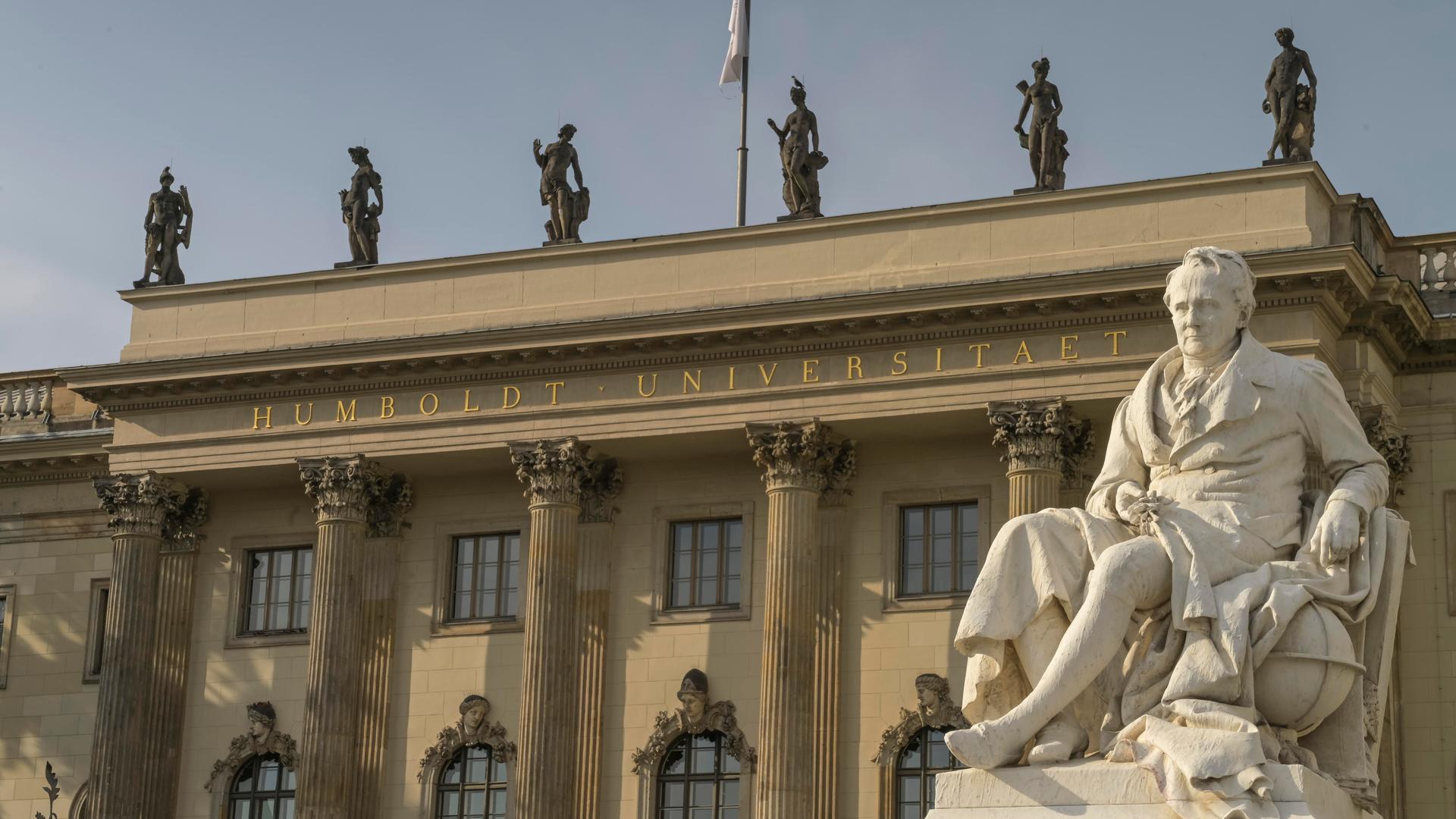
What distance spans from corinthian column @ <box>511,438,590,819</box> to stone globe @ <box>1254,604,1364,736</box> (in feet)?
84.5

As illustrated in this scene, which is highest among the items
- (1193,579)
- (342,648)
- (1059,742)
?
(342,648)

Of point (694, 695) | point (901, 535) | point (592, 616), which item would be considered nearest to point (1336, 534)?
point (901, 535)

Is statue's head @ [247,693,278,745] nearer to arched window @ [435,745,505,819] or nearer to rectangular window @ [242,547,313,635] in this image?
rectangular window @ [242,547,313,635]

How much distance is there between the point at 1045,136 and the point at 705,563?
25.3 ft

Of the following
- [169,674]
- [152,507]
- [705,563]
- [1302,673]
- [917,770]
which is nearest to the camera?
[1302,673]

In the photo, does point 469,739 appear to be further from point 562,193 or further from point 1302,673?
point 1302,673

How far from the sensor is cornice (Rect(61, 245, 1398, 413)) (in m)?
33.2

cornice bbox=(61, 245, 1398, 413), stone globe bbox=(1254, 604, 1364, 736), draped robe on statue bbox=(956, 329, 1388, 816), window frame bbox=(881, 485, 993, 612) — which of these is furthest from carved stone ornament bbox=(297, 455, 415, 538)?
stone globe bbox=(1254, 604, 1364, 736)

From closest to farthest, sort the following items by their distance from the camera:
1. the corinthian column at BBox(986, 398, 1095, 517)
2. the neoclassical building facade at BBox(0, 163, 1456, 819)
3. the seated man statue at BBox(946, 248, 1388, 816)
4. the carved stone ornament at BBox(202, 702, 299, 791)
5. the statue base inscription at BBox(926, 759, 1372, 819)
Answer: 1. the statue base inscription at BBox(926, 759, 1372, 819)
2. the seated man statue at BBox(946, 248, 1388, 816)
3. the corinthian column at BBox(986, 398, 1095, 517)
4. the neoclassical building facade at BBox(0, 163, 1456, 819)
5. the carved stone ornament at BBox(202, 702, 299, 791)

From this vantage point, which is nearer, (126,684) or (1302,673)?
(1302,673)

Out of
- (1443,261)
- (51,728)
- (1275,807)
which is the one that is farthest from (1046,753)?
(51,728)

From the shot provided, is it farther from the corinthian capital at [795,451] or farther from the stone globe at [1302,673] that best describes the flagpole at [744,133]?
the stone globe at [1302,673]

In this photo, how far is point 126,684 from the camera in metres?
38.4

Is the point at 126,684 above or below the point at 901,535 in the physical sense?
below
